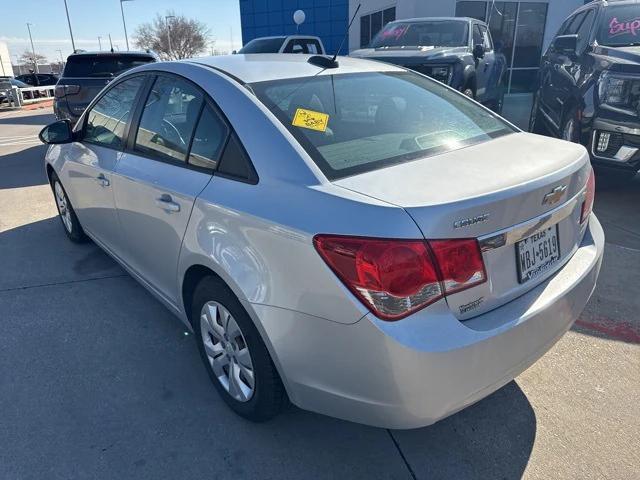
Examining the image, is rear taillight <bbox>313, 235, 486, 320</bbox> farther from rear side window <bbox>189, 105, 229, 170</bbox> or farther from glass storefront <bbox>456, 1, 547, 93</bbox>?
glass storefront <bbox>456, 1, 547, 93</bbox>

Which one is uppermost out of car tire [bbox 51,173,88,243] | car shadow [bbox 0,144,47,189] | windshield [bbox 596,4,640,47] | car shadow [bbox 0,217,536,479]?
windshield [bbox 596,4,640,47]

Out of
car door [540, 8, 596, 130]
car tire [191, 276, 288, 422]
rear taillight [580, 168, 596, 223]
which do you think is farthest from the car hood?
car tire [191, 276, 288, 422]

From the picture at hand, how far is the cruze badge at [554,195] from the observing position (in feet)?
6.43

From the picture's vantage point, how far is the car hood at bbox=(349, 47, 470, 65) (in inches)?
280

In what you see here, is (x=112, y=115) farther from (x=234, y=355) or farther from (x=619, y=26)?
(x=619, y=26)

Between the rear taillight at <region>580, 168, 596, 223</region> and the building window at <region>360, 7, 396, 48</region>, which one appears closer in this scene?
the rear taillight at <region>580, 168, 596, 223</region>

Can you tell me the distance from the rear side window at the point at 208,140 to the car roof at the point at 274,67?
247 mm

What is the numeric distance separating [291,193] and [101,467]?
1.49 metres

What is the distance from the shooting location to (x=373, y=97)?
104 inches

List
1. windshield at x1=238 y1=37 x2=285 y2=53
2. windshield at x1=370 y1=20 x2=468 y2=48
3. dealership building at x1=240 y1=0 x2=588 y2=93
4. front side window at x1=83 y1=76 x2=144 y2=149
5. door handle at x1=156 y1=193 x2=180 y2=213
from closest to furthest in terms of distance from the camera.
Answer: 1. door handle at x1=156 y1=193 x2=180 y2=213
2. front side window at x1=83 y1=76 x2=144 y2=149
3. windshield at x1=370 y1=20 x2=468 y2=48
4. windshield at x1=238 y1=37 x2=285 y2=53
5. dealership building at x1=240 y1=0 x2=588 y2=93

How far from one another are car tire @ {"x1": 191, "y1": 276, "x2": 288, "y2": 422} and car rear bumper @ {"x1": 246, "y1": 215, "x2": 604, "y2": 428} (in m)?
0.13

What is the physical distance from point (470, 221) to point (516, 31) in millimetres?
16806

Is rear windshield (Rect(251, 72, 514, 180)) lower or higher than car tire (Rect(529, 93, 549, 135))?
higher

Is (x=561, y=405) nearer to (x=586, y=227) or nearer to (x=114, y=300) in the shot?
(x=586, y=227)
